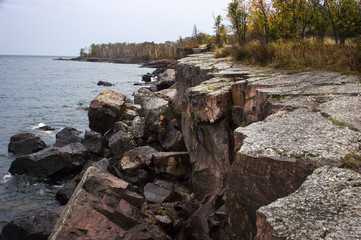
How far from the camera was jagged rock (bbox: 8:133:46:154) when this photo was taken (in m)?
10.9

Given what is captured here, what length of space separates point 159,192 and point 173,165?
99 centimetres

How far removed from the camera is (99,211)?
354cm

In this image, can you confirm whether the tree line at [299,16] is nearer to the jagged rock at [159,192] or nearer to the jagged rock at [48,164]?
the jagged rock at [159,192]

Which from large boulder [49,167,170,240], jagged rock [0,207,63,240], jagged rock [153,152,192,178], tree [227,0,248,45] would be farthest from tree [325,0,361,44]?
jagged rock [0,207,63,240]

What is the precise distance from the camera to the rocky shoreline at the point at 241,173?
1.88m

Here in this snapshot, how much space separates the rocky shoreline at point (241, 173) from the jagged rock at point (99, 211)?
0.04 ft

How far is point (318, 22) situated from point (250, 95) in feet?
38.9

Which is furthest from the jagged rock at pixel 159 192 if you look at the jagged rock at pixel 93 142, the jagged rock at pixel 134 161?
the jagged rock at pixel 93 142

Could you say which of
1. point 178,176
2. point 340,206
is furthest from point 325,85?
point 178,176

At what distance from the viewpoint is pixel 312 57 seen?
6.44m

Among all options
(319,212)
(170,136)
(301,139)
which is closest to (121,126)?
(170,136)

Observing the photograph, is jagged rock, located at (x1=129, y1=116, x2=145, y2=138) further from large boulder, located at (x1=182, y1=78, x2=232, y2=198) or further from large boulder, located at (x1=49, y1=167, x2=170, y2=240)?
large boulder, located at (x1=49, y1=167, x2=170, y2=240)

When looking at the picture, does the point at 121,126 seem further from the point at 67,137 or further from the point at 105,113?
the point at 67,137

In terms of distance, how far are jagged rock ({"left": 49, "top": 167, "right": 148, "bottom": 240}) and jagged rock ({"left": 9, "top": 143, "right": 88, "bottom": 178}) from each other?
17.4 ft
